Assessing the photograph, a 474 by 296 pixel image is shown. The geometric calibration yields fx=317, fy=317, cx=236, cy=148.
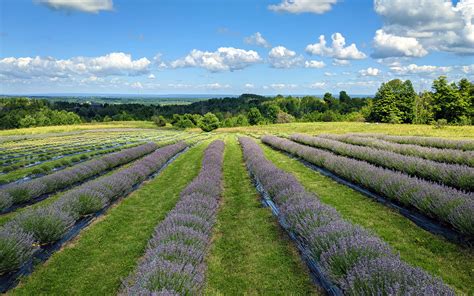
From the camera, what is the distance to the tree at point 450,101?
144ft

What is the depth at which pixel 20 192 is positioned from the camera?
841 cm

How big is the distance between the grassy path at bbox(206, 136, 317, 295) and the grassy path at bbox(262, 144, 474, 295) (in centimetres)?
155

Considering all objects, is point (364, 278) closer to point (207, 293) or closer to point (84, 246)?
point (207, 293)

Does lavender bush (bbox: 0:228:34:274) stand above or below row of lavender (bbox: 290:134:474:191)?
below

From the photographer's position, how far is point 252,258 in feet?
16.4

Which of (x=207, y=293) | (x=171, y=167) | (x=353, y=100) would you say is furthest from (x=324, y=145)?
(x=353, y=100)

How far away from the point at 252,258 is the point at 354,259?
1895mm

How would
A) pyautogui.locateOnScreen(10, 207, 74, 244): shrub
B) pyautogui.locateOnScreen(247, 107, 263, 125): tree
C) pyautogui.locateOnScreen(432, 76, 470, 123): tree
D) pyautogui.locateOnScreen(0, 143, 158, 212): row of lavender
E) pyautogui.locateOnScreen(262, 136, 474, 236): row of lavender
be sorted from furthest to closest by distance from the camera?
pyautogui.locateOnScreen(247, 107, 263, 125): tree
pyautogui.locateOnScreen(432, 76, 470, 123): tree
pyautogui.locateOnScreen(0, 143, 158, 212): row of lavender
pyautogui.locateOnScreen(10, 207, 74, 244): shrub
pyautogui.locateOnScreen(262, 136, 474, 236): row of lavender

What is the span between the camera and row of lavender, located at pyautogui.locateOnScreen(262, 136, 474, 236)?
4852 mm

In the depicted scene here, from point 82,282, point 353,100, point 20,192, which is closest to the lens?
point 82,282

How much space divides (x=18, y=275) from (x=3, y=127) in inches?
3060

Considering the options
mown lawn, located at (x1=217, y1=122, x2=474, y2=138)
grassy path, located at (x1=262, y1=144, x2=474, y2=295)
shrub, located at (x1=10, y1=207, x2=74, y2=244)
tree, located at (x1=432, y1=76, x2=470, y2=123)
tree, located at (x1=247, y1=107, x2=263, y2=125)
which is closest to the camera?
grassy path, located at (x1=262, y1=144, x2=474, y2=295)

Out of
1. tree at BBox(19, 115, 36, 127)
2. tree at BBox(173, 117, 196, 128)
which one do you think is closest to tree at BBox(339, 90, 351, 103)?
tree at BBox(173, 117, 196, 128)

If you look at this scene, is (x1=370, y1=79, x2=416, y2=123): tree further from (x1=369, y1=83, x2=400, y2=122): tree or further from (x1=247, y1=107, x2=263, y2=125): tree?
(x1=247, y1=107, x2=263, y2=125): tree
